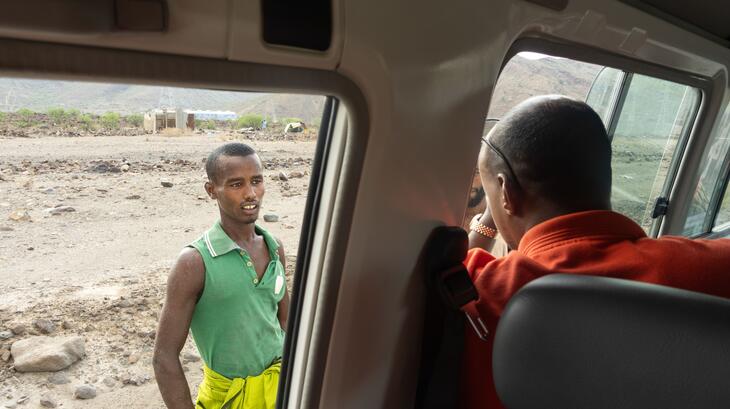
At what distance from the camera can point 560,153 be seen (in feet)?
4.23

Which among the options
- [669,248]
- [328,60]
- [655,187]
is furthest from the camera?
[655,187]

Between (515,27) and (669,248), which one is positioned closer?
(669,248)

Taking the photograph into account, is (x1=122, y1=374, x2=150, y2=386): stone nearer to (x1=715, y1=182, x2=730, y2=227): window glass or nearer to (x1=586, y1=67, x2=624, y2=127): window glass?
(x1=586, y1=67, x2=624, y2=127): window glass

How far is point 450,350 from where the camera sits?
1.33 meters

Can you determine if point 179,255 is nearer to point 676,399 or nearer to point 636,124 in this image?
point 676,399

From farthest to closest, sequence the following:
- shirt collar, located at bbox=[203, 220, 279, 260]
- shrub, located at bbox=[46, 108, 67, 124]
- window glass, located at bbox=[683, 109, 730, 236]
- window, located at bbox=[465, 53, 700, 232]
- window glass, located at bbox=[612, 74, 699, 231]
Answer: window glass, located at bbox=[683, 109, 730, 236], window glass, located at bbox=[612, 74, 699, 231], window, located at bbox=[465, 53, 700, 232], shirt collar, located at bbox=[203, 220, 279, 260], shrub, located at bbox=[46, 108, 67, 124]

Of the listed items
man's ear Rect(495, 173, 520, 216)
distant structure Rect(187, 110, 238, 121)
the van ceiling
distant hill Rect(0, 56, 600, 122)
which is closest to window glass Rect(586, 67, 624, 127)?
the van ceiling

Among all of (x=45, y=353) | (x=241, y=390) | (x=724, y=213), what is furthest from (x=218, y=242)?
(x=724, y=213)

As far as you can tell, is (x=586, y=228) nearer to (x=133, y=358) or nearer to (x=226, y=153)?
(x=226, y=153)

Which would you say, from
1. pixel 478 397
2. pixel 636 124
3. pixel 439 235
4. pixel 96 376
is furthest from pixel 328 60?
pixel 636 124

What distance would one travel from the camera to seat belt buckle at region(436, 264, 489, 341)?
48.9 inches

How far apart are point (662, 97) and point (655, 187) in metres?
0.62

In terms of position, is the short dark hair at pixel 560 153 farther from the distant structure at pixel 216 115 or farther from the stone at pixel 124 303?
the stone at pixel 124 303

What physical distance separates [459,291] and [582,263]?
0.29 metres
